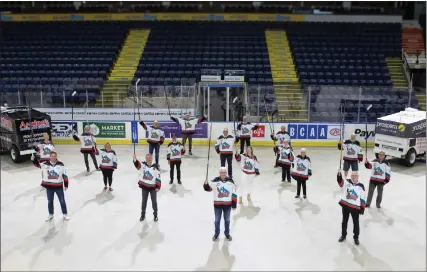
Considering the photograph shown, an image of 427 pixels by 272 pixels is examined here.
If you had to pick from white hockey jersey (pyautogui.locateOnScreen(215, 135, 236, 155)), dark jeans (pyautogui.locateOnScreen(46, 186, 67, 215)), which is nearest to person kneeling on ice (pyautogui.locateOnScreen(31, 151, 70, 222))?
dark jeans (pyautogui.locateOnScreen(46, 186, 67, 215))

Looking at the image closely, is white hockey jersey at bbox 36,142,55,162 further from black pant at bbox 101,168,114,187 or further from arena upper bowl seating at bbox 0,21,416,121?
arena upper bowl seating at bbox 0,21,416,121

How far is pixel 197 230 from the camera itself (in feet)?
31.5

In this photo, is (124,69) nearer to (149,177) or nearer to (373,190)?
(149,177)

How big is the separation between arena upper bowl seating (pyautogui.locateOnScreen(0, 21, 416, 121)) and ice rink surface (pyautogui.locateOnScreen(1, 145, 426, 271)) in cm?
886

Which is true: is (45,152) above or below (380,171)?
above

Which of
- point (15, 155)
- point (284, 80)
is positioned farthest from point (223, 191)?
point (284, 80)

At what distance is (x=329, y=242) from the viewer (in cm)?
910

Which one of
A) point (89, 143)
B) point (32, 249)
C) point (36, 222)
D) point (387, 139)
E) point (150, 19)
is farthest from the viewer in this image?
point (150, 19)

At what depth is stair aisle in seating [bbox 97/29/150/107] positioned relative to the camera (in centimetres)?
1981

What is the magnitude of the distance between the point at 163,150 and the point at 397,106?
9810 mm

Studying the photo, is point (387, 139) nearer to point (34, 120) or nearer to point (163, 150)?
point (163, 150)

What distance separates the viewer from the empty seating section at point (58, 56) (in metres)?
21.7

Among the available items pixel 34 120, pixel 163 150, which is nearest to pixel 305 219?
pixel 163 150

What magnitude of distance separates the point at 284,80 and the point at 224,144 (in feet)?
37.6
